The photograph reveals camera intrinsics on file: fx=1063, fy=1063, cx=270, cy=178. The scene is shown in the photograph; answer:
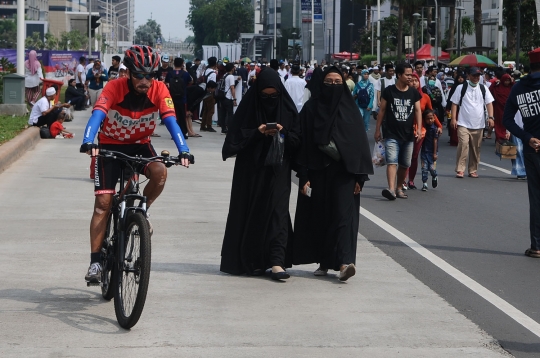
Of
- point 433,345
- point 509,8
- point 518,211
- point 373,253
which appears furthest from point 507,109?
point 509,8

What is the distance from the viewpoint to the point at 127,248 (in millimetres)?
6785

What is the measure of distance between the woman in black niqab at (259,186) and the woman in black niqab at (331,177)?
146mm

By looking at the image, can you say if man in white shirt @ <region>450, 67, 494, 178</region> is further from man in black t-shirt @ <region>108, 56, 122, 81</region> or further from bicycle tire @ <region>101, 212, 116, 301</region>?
man in black t-shirt @ <region>108, 56, 122, 81</region>

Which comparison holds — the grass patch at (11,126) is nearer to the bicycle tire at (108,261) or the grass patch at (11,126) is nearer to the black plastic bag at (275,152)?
the black plastic bag at (275,152)

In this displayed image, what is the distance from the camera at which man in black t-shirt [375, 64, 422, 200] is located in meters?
13.7

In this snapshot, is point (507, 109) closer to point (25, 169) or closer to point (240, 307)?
point (240, 307)

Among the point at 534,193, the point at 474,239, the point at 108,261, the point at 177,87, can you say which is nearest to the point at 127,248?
the point at 108,261

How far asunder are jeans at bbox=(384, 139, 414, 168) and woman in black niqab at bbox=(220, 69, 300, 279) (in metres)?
5.61

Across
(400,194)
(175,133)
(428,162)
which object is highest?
(175,133)

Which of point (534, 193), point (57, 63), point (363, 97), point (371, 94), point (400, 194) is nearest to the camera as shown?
point (534, 193)

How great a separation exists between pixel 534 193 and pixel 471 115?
748cm

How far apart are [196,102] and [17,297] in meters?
17.2

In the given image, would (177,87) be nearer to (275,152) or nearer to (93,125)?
(275,152)

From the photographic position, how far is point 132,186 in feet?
22.9
